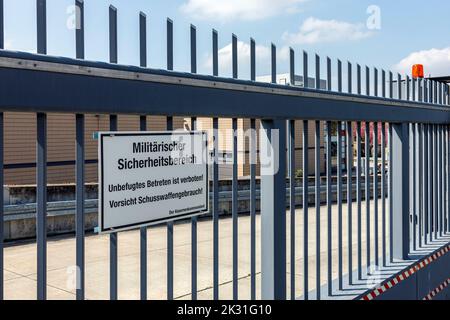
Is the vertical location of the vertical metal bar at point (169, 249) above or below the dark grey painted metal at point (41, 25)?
below

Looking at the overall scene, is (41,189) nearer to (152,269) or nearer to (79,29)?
(79,29)

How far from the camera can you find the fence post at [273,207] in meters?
3.25

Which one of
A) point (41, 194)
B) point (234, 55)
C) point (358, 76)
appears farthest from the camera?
point (358, 76)

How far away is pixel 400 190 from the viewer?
514cm

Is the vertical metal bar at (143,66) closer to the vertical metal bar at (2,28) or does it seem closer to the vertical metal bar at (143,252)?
the vertical metal bar at (143,252)

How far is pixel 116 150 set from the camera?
2.27 m

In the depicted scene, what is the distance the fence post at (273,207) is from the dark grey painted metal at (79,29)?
144 centimetres

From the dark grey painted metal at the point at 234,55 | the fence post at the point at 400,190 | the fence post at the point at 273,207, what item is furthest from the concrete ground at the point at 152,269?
the dark grey painted metal at the point at 234,55

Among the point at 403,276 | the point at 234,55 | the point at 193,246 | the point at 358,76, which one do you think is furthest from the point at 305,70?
the point at 403,276

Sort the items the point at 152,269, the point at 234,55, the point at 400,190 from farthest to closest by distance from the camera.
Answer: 1. the point at 152,269
2. the point at 400,190
3. the point at 234,55

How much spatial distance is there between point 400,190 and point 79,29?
4.01 meters

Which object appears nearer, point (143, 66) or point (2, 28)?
point (2, 28)

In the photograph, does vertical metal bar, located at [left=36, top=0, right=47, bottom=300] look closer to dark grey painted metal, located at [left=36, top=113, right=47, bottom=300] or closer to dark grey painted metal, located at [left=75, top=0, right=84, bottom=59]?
dark grey painted metal, located at [left=36, top=113, right=47, bottom=300]
